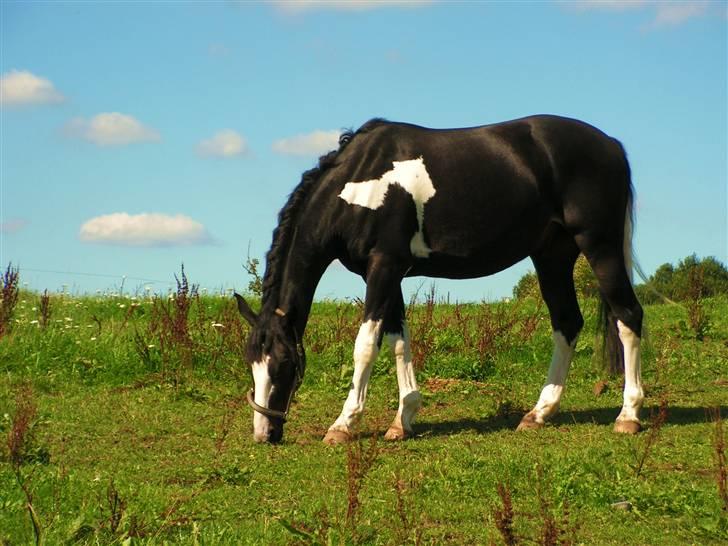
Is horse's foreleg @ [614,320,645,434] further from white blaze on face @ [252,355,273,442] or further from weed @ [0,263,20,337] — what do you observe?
weed @ [0,263,20,337]

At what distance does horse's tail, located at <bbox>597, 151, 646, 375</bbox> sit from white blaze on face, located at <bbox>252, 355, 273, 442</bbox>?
3.19 m

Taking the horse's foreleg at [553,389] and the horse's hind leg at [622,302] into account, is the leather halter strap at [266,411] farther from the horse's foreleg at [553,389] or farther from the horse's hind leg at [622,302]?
the horse's hind leg at [622,302]

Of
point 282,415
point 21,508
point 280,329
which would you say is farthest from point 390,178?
point 21,508

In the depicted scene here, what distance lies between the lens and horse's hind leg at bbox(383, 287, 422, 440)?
8188 millimetres

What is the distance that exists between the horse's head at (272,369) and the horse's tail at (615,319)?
298 centimetres

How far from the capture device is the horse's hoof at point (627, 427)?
8227mm

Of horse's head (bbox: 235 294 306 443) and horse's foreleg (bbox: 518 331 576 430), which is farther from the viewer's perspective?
horse's foreleg (bbox: 518 331 576 430)

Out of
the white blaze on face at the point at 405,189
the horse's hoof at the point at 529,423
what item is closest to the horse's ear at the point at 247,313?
the white blaze on face at the point at 405,189

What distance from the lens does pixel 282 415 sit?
7.95 meters

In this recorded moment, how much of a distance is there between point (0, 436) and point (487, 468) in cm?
410

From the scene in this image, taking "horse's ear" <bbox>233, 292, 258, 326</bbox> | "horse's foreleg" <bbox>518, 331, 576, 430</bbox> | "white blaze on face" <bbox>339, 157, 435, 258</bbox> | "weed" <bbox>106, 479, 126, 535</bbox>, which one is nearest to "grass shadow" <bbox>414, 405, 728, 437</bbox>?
"horse's foreleg" <bbox>518, 331, 576, 430</bbox>

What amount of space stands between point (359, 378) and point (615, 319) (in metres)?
2.59

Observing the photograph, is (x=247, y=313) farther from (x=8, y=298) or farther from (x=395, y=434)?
(x=8, y=298)

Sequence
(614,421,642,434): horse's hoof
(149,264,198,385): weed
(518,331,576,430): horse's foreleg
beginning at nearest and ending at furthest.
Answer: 1. (614,421,642,434): horse's hoof
2. (518,331,576,430): horse's foreleg
3. (149,264,198,385): weed
